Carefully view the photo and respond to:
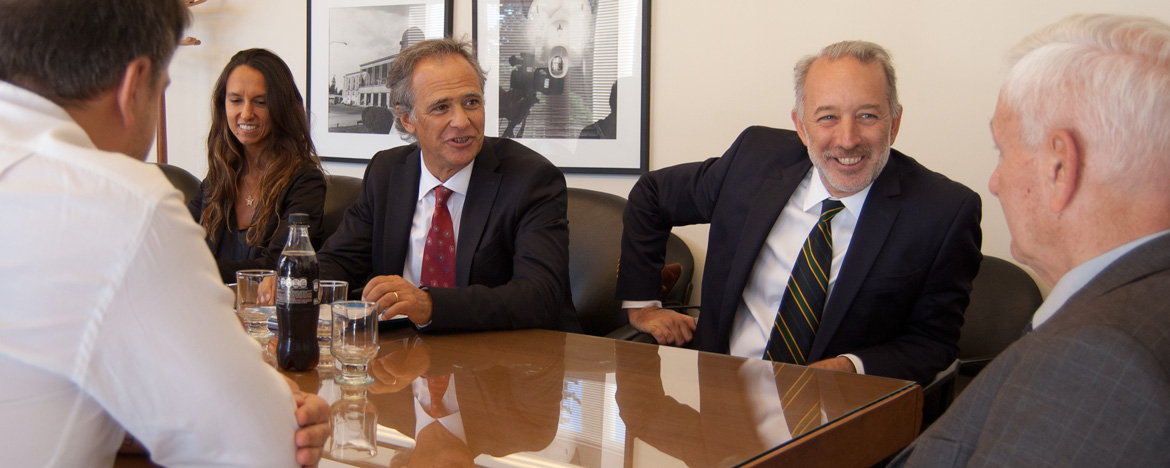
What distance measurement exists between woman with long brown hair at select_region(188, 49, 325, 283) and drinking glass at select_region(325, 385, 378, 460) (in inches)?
66.9

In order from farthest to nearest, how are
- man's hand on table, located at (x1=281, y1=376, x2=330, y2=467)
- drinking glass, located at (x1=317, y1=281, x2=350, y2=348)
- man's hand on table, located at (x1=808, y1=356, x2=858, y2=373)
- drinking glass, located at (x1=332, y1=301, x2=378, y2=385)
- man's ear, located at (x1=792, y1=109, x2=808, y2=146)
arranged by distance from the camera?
man's ear, located at (x1=792, y1=109, x2=808, y2=146) < man's hand on table, located at (x1=808, y1=356, x2=858, y2=373) < drinking glass, located at (x1=317, y1=281, x2=350, y2=348) < drinking glass, located at (x1=332, y1=301, x2=378, y2=385) < man's hand on table, located at (x1=281, y1=376, x2=330, y2=467)

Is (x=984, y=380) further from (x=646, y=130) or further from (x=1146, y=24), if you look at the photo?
(x=646, y=130)

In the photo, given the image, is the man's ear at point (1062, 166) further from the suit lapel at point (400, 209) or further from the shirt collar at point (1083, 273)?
the suit lapel at point (400, 209)

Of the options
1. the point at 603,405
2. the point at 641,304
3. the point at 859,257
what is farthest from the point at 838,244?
the point at 603,405

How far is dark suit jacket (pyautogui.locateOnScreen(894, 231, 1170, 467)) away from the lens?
0.87 meters

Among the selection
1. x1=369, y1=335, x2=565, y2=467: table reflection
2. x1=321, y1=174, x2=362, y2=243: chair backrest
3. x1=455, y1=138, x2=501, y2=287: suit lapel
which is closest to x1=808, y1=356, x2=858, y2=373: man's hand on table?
x1=369, y1=335, x2=565, y2=467: table reflection

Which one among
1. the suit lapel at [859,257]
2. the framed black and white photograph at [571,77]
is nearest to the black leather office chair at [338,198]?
the framed black and white photograph at [571,77]

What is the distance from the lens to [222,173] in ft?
10.6

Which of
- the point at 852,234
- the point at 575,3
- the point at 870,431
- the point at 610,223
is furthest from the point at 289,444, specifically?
the point at 575,3

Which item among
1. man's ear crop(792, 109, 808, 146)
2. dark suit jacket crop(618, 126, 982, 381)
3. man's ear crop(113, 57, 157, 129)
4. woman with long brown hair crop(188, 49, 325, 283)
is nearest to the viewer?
man's ear crop(113, 57, 157, 129)

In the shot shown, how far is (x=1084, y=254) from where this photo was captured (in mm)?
1108

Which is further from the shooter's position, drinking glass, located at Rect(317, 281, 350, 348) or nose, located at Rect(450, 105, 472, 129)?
nose, located at Rect(450, 105, 472, 129)

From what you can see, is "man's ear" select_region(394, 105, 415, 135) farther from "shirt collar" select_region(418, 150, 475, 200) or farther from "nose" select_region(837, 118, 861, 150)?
"nose" select_region(837, 118, 861, 150)

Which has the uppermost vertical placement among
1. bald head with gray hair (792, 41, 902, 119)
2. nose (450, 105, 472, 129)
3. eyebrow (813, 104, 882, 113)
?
bald head with gray hair (792, 41, 902, 119)
